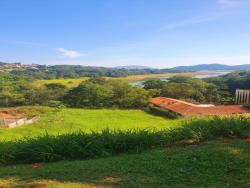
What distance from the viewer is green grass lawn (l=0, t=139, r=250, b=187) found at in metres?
4.02

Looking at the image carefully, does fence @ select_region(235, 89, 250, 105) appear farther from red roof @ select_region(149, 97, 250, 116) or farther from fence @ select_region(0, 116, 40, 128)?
fence @ select_region(0, 116, 40, 128)

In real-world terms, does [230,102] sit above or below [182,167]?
below

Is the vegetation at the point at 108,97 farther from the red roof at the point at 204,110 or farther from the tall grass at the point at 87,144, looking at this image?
the tall grass at the point at 87,144

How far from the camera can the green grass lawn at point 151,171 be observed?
Answer: 4020mm

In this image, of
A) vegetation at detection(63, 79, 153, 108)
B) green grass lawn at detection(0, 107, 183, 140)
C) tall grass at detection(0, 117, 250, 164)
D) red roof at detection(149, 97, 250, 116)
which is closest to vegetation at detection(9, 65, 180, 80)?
vegetation at detection(63, 79, 153, 108)

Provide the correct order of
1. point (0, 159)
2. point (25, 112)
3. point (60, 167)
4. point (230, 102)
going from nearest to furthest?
point (60, 167) → point (0, 159) → point (25, 112) → point (230, 102)

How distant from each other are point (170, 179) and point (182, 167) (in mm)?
513

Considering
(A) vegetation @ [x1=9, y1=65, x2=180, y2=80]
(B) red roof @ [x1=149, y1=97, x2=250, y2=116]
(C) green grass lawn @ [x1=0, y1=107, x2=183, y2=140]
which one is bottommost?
(C) green grass lawn @ [x1=0, y1=107, x2=183, y2=140]

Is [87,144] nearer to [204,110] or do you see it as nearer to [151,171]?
[151,171]

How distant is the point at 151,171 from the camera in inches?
176

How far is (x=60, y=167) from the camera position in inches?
191

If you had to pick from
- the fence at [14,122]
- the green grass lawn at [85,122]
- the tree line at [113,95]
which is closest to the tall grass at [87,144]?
the green grass lawn at [85,122]

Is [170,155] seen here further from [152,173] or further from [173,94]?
[173,94]

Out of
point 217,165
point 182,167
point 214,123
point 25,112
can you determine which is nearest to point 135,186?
point 182,167
